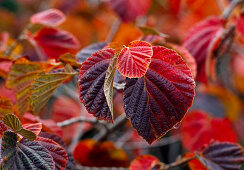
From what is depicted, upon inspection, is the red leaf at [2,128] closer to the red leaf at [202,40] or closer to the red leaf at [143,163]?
the red leaf at [143,163]

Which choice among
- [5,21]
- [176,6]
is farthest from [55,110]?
[5,21]

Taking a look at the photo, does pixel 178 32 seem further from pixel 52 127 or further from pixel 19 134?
pixel 19 134

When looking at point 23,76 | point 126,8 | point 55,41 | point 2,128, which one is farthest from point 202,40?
point 2,128

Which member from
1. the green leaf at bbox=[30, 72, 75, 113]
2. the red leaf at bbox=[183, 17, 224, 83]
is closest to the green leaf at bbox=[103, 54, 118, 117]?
the green leaf at bbox=[30, 72, 75, 113]

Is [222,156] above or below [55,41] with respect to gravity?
below

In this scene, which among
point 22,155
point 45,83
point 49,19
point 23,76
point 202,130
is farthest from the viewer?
point 202,130

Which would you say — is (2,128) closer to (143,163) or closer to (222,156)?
(143,163)

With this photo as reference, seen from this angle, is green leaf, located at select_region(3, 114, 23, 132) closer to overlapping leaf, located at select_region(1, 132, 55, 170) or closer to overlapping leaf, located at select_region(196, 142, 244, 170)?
overlapping leaf, located at select_region(1, 132, 55, 170)
